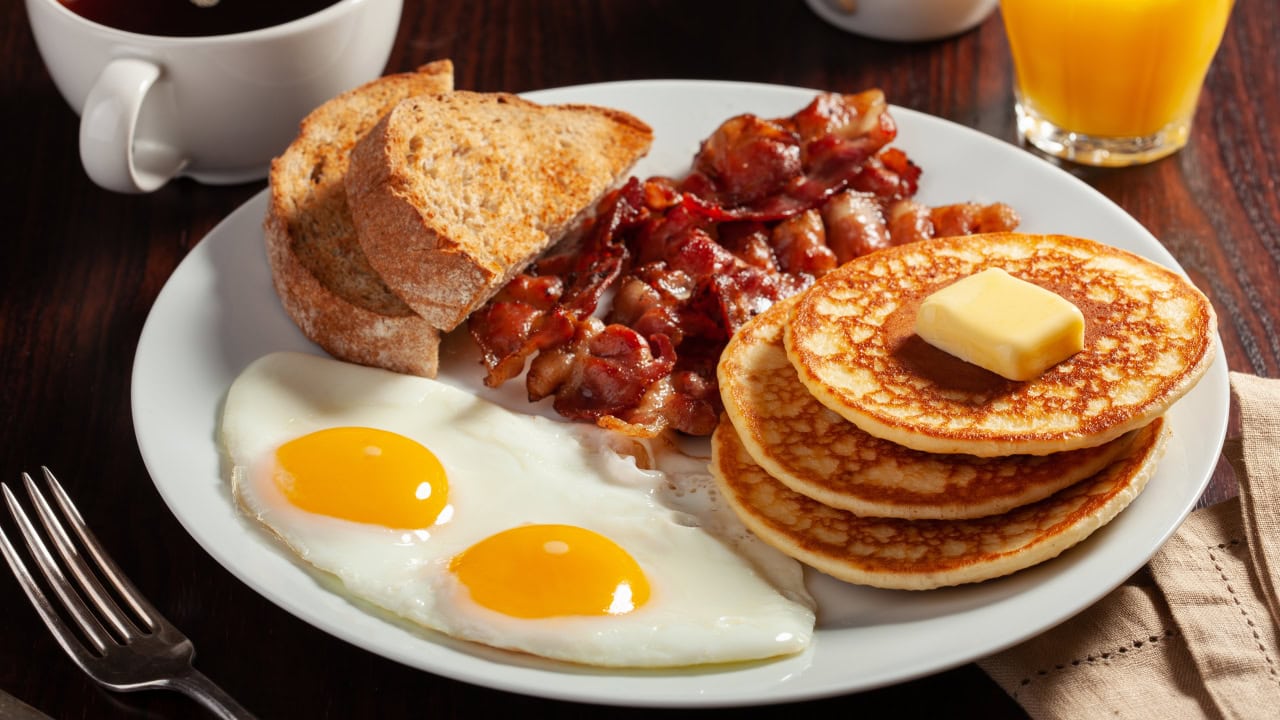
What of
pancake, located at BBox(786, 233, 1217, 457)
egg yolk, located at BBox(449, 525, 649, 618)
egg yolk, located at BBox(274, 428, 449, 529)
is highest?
pancake, located at BBox(786, 233, 1217, 457)

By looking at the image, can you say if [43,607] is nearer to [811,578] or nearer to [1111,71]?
[811,578]

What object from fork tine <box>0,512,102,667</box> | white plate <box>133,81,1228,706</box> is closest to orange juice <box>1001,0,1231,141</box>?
white plate <box>133,81,1228,706</box>

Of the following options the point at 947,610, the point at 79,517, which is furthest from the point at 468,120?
the point at 947,610

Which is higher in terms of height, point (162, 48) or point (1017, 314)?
point (162, 48)

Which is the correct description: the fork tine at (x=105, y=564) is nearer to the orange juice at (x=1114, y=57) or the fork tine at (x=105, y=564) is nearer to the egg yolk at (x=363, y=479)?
the egg yolk at (x=363, y=479)

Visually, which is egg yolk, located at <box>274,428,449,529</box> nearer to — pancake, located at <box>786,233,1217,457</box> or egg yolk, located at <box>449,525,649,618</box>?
egg yolk, located at <box>449,525,649,618</box>

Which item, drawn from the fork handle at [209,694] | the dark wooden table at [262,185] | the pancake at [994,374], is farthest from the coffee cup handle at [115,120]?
the pancake at [994,374]

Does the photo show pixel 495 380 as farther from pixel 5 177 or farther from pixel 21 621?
pixel 5 177
